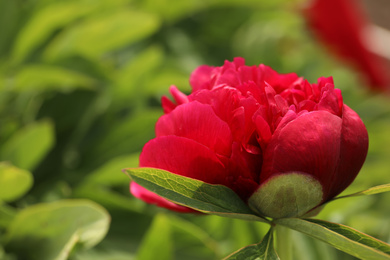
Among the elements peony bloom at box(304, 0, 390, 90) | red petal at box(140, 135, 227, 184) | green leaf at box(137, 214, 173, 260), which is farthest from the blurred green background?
peony bloom at box(304, 0, 390, 90)

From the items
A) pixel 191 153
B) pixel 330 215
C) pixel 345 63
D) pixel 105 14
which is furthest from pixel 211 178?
pixel 345 63

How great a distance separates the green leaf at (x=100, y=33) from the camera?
1.86ft

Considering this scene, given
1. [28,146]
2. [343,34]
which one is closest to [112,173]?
[28,146]

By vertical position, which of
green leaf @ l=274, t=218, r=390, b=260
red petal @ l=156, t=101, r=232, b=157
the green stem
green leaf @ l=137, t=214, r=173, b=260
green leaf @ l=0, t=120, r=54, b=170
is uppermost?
red petal @ l=156, t=101, r=232, b=157

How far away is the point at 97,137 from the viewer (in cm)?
57

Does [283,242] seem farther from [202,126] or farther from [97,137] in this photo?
[97,137]

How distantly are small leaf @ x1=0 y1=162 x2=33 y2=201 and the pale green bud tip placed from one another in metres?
0.22

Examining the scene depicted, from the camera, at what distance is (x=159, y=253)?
0.40m

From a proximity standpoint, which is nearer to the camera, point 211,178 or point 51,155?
point 211,178

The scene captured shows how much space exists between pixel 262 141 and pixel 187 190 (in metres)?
0.04

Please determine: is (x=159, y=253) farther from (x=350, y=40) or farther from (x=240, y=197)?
(x=350, y=40)

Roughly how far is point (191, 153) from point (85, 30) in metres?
0.37

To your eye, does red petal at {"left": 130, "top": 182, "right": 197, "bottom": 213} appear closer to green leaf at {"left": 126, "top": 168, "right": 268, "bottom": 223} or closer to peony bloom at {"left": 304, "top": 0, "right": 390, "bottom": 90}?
green leaf at {"left": 126, "top": 168, "right": 268, "bottom": 223}

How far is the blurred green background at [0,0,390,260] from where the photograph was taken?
40 centimetres
